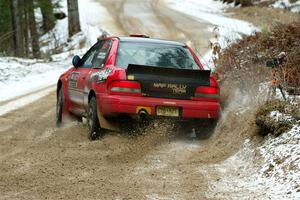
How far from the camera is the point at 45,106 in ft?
42.6

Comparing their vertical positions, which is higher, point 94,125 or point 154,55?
point 154,55

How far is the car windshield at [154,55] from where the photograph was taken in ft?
29.1

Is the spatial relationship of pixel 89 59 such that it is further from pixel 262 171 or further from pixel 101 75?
pixel 262 171

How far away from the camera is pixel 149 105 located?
816 centimetres

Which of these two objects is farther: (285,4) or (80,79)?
(285,4)

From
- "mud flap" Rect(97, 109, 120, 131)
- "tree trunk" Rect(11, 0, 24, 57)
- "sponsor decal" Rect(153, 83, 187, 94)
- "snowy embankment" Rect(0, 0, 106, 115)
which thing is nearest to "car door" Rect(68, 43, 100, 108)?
"mud flap" Rect(97, 109, 120, 131)

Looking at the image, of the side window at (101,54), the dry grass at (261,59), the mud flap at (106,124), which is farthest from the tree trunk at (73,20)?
the mud flap at (106,124)

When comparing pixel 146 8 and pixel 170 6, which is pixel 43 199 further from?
pixel 170 6

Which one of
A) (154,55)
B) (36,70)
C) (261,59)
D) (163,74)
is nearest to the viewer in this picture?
(163,74)

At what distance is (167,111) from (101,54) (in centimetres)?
172

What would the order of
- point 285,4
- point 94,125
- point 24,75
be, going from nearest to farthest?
point 94,125 < point 24,75 < point 285,4

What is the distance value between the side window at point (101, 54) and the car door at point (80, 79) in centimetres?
12

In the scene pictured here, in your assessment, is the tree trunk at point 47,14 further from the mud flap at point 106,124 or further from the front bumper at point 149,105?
the front bumper at point 149,105

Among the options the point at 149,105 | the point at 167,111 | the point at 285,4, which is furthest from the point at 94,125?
the point at 285,4
